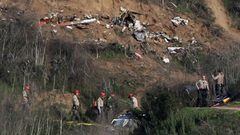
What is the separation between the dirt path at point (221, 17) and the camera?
113ft

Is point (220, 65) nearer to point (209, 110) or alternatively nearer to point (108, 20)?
point (108, 20)

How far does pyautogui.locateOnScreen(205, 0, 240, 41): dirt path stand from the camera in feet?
113

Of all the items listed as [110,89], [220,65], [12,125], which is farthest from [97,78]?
[12,125]

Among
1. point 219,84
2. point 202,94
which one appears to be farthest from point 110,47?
point 202,94

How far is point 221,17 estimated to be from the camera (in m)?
35.6

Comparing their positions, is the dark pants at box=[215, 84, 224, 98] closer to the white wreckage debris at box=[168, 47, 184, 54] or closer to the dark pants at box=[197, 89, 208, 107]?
the dark pants at box=[197, 89, 208, 107]

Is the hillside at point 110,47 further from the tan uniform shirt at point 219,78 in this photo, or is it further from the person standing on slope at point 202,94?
the person standing on slope at point 202,94

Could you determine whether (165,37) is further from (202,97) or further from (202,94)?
(202,97)

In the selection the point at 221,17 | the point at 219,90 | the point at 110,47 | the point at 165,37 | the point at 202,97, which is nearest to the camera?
the point at 202,97

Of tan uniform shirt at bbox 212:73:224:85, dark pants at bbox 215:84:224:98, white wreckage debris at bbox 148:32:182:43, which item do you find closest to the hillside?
white wreckage debris at bbox 148:32:182:43

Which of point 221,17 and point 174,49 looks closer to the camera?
point 174,49

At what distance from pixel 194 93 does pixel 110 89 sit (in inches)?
247

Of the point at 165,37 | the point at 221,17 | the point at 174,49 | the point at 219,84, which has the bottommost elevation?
the point at 219,84

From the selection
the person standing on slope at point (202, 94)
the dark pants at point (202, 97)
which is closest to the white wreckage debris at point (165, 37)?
the person standing on slope at point (202, 94)
